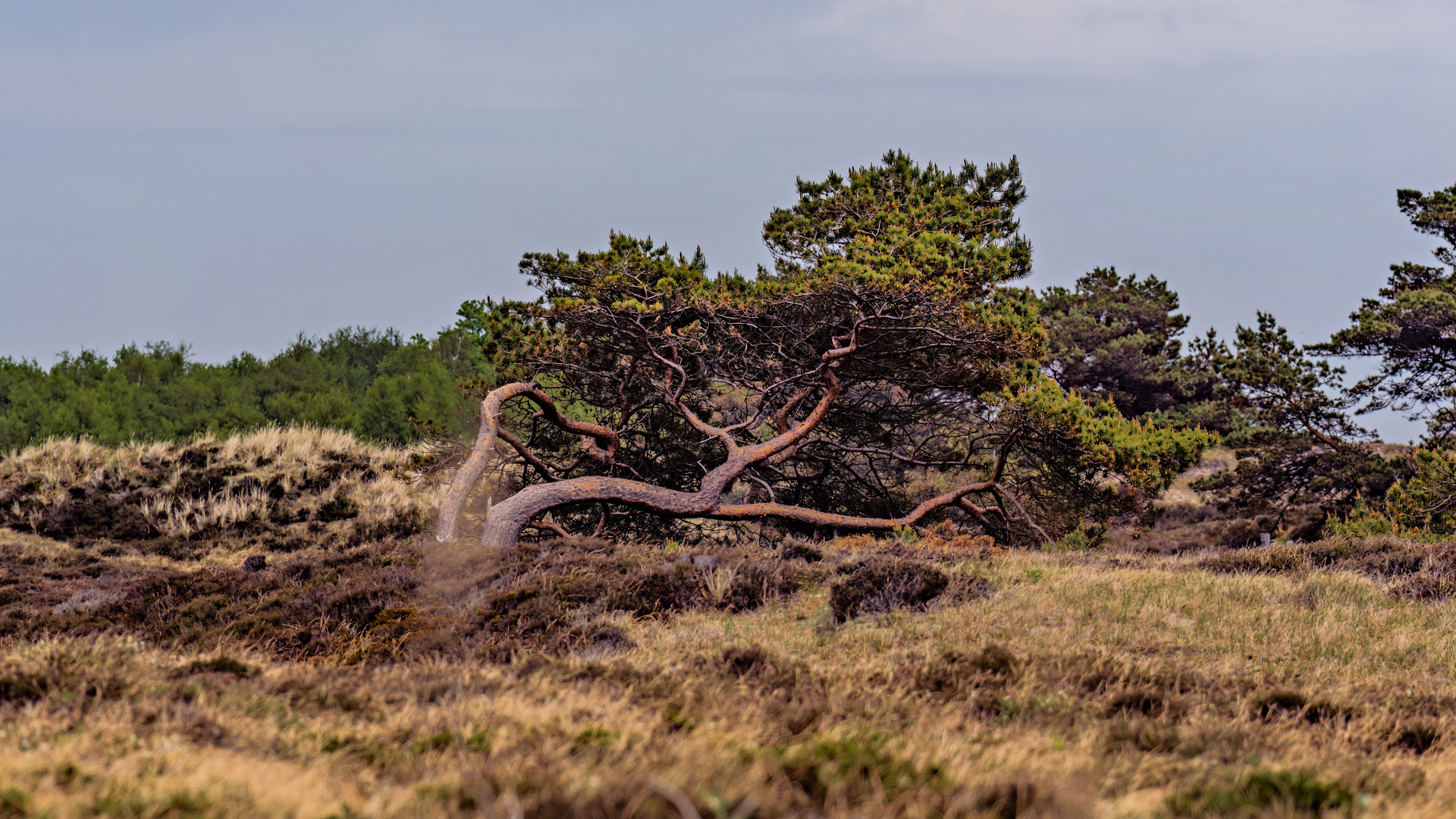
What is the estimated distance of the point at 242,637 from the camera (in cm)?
883

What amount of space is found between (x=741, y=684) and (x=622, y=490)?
30.9 ft

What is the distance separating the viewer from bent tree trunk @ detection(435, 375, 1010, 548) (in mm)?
→ 13969

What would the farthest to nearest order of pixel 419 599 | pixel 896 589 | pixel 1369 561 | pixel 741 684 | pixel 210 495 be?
pixel 210 495, pixel 1369 561, pixel 419 599, pixel 896 589, pixel 741 684

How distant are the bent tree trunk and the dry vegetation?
5.62 feet

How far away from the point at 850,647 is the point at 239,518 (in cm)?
1724

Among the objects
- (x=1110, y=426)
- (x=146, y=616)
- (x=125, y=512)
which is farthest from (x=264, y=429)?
(x=1110, y=426)

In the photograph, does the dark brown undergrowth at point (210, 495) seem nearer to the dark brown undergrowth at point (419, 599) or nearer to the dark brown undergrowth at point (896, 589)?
the dark brown undergrowth at point (419, 599)

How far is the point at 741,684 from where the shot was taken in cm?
570

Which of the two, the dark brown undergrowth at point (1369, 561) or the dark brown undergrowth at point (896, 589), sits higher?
the dark brown undergrowth at point (896, 589)

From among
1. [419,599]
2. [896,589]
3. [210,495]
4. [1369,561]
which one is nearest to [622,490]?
[419,599]

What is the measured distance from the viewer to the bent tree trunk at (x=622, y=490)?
550 inches

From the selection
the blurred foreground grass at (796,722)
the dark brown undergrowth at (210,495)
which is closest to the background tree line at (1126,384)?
the dark brown undergrowth at (210,495)

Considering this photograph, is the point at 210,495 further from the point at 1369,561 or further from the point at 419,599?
the point at 1369,561

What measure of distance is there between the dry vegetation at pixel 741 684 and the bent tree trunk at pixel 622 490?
1.71 meters
